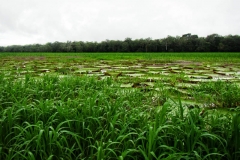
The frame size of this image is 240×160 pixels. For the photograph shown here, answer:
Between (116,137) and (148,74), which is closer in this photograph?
(116,137)

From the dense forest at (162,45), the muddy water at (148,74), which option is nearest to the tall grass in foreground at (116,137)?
the muddy water at (148,74)

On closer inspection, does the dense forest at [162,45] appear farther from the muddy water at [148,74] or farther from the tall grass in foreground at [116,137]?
the tall grass in foreground at [116,137]

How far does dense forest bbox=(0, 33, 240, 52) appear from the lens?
44.5 m

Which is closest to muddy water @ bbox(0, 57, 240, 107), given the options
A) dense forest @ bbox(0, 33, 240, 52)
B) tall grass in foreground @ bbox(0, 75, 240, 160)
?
tall grass in foreground @ bbox(0, 75, 240, 160)

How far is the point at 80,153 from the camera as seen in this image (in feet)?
5.65

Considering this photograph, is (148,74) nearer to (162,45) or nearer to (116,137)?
(116,137)

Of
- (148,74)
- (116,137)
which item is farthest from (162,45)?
(116,137)

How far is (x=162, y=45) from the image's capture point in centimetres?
5259

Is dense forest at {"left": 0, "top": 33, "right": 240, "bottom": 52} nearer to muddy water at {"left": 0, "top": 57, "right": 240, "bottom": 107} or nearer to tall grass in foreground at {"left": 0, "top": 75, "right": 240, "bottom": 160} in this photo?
muddy water at {"left": 0, "top": 57, "right": 240, "bottom": 107}

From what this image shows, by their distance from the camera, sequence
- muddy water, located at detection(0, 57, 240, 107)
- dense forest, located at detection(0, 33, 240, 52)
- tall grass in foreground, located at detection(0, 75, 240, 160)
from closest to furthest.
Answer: tall grass in foreground, located at detection(0, 75, 240, 160) < muddy water, located at detection(0, 57, 240, 107) < dense forest, located at detection(0, 33, 240, 52)

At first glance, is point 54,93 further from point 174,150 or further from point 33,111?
point 174,150

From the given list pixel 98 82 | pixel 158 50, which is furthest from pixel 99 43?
pixel 98 82

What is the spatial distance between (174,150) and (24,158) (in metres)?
1.11

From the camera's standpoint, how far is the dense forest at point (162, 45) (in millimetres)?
44513
